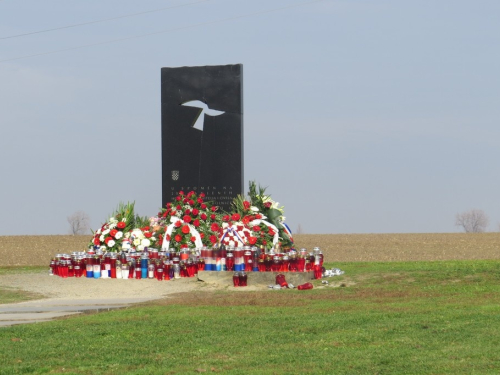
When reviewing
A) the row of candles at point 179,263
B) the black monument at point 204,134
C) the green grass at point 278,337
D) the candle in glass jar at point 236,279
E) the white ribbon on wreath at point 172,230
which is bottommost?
the green grass at point 278,337

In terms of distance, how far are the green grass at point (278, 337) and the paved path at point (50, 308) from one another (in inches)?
28.9

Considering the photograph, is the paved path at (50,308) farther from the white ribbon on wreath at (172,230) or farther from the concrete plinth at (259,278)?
the white ribbon on wreath at (172,230)

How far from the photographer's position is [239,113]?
2467 cm

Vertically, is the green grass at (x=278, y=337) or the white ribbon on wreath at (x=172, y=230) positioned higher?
the white ribbon on wreath at (x=172, y=230)

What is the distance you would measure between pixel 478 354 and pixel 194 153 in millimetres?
15616

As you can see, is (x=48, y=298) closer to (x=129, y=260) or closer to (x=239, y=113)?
(x=129, y=260)

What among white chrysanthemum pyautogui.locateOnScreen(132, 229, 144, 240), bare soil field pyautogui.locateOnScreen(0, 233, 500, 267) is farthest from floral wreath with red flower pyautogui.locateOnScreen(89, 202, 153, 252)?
bare soil field pyautogui.locateOnScreen(0, 233, 500, 267)

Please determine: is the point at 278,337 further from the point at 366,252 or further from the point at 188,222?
the point at 366,252

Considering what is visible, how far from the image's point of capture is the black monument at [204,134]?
24.6m

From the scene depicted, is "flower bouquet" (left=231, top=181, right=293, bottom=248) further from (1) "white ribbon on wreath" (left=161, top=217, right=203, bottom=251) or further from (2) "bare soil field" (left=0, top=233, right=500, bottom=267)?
(2) "bare soil field" (left=0, top=233, right=500, bottom=267)

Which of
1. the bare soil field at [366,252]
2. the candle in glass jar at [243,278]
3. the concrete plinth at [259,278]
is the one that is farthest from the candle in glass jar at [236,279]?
the bare soil field at [366,252]

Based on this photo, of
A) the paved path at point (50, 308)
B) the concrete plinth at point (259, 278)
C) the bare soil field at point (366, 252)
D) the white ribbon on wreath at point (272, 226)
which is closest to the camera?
the paved path at point (50, 308)

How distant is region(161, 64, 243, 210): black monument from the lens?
24.6m

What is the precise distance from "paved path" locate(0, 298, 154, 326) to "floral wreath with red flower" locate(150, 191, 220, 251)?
5.08 meters
